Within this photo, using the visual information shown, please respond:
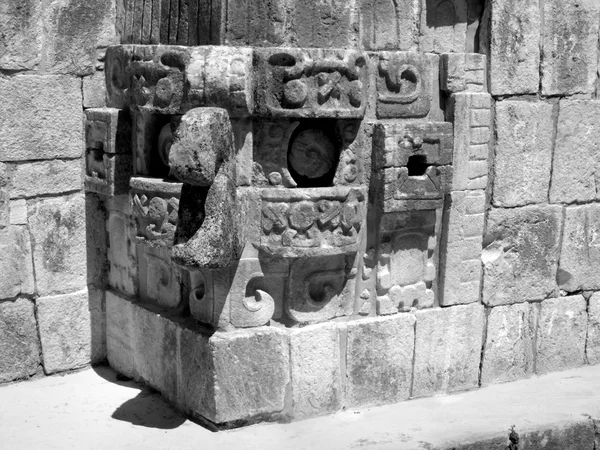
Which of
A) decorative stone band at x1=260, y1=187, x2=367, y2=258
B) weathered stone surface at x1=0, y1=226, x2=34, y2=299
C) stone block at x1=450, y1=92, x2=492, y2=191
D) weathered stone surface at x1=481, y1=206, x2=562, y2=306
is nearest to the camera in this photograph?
decorative stone band at x1=260, y1=187, x2=367, y2=258

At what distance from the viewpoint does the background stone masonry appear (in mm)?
5289

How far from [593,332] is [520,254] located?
80 centimetres

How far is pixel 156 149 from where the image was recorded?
499cm

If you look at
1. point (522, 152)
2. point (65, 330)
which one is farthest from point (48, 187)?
point (522, 152)

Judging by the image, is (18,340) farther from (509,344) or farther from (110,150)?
(509,344)

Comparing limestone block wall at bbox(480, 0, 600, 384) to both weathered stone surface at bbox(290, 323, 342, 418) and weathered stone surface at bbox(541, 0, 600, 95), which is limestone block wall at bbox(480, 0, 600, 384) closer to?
weathered stone surface at bbox(541, 0, 600, 95)

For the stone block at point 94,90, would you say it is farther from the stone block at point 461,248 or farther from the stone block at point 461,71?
the stone block at point 461,248

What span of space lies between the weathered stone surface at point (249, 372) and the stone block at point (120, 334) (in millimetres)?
882

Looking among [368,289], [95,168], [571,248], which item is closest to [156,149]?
[95,168]

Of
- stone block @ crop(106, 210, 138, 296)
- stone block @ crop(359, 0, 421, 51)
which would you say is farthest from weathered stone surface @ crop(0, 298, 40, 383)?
stone block @ crop(359, 0, 421, 51)

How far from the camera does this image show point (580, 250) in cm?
596

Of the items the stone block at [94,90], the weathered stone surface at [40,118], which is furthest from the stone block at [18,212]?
the stone block at [94,90]

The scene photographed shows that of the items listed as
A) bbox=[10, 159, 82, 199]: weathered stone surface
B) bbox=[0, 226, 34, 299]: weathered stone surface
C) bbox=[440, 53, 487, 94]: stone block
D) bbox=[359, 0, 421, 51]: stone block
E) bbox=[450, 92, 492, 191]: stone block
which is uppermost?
bbox=[359, 0, 421, 51]: stone block

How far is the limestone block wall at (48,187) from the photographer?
5281mm
